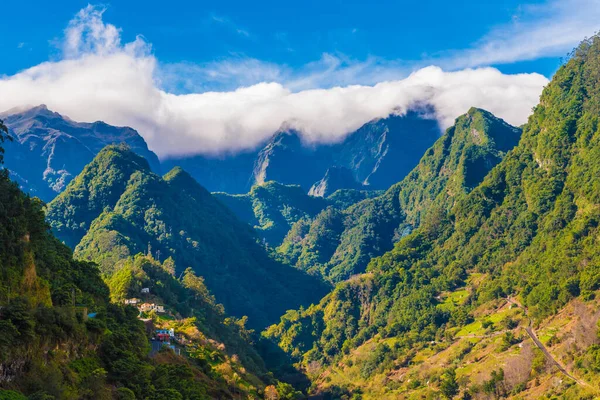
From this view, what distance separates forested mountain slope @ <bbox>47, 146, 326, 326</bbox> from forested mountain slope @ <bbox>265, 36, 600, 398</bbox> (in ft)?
63.3

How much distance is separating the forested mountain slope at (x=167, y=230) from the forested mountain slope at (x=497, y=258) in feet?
63.3

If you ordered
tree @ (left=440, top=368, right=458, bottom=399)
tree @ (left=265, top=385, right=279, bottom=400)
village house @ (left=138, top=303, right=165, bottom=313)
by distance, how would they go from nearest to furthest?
tree @ (left=265, top=385, right=279, bottom=400)
village house @ (left=138, top=303, right=165, bottom=313)
tree @ (left=440, top=368, right=458, bottom=399)

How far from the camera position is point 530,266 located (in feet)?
412

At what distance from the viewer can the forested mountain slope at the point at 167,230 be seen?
146375mm

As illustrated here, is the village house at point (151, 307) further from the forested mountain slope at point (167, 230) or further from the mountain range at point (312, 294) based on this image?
the forested mountain slope at point (167, 230)

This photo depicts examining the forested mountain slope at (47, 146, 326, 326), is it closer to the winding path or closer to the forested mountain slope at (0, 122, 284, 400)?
the winding path

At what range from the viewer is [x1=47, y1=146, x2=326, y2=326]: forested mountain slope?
146375mm

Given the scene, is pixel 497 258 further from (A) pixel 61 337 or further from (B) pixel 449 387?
(A) pixel 61 337

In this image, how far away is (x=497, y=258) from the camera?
139375 mm

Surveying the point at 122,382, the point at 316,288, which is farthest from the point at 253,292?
the point at 122,382

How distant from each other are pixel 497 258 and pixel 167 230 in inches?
3116

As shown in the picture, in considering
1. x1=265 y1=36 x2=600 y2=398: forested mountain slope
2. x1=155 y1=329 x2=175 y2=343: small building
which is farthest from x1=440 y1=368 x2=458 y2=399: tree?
x1=155 y1=329 x2=175 y2=343: small building

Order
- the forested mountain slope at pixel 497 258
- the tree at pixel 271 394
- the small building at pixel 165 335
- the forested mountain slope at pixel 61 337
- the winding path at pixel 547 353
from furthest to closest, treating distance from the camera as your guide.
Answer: the forested mountain slope at pixel 497 258 < the winding path at pixel 547 353 < the tree at pixel 271 394 < the small building at pixel 165 335 < the forested mountain slope at pixel 61 337

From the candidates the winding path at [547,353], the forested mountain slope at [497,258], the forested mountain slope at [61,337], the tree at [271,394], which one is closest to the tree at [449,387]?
the forested mountain slope at [497,258]
